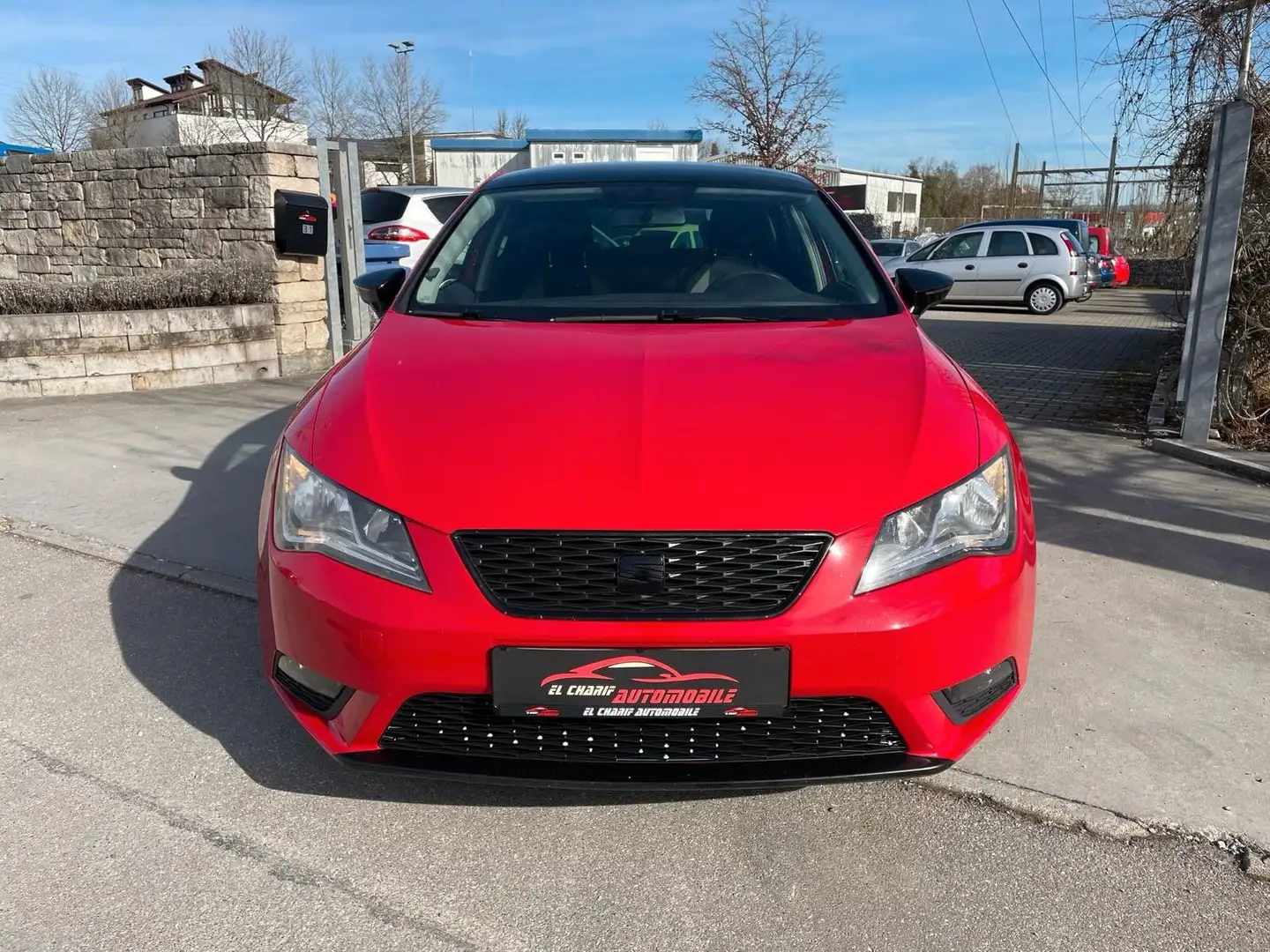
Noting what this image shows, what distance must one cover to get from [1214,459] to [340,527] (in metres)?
5.54

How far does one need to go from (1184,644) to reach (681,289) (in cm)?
220

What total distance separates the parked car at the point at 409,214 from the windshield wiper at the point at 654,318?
24.8ft

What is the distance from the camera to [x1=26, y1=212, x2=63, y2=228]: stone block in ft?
Answer: 36.5

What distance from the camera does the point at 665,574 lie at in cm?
212

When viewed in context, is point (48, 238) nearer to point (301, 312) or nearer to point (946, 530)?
point (301, 312)

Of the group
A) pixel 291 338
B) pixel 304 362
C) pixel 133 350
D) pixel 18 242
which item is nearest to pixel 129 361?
pixel 133 350

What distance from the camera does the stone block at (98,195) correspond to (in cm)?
1055

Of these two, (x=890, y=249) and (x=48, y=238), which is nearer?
(x=48, y=238)

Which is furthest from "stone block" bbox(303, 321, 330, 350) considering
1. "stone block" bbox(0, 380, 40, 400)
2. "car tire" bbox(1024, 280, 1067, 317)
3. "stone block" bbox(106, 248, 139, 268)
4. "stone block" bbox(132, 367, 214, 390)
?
"car tire" bbox(1024, 280, 1067, 317)

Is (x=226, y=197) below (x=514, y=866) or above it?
above

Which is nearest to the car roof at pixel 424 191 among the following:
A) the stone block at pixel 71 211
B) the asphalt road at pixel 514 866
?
the stone block at pixel 71 211

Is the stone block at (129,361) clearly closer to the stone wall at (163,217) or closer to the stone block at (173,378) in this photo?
the stone block at (173,378)

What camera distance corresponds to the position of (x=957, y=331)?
14.2 metres

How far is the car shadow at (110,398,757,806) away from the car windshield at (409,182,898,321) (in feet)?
4.48
